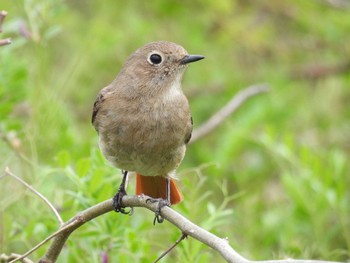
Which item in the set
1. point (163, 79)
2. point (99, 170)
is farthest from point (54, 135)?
point (99, 170)

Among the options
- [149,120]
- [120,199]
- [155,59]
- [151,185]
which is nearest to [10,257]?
[120,199]

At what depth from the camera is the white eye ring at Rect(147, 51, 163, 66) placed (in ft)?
13.3

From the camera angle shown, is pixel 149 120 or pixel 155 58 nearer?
pixel 149 120

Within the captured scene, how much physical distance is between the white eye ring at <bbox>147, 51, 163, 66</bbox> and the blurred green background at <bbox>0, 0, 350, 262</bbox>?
47 cm

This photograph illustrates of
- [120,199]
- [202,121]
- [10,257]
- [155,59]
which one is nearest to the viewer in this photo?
[10,257]

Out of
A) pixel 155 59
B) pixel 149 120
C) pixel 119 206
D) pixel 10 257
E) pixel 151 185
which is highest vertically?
pixel 155 59

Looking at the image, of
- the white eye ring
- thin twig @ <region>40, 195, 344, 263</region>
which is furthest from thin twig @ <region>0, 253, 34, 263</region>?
the white eye ring

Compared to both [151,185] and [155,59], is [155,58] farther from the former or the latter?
[151,185]

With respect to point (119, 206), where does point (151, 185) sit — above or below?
above

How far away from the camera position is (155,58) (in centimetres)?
408

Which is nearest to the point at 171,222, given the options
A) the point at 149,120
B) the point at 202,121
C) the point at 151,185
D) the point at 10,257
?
the point at 10,257

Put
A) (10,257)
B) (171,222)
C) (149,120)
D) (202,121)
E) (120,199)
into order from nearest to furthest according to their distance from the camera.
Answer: (171,222)
(10,257)
(120,199)
(149,120)
(202,121)

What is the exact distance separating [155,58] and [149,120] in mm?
357

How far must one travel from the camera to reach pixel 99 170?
350cm
